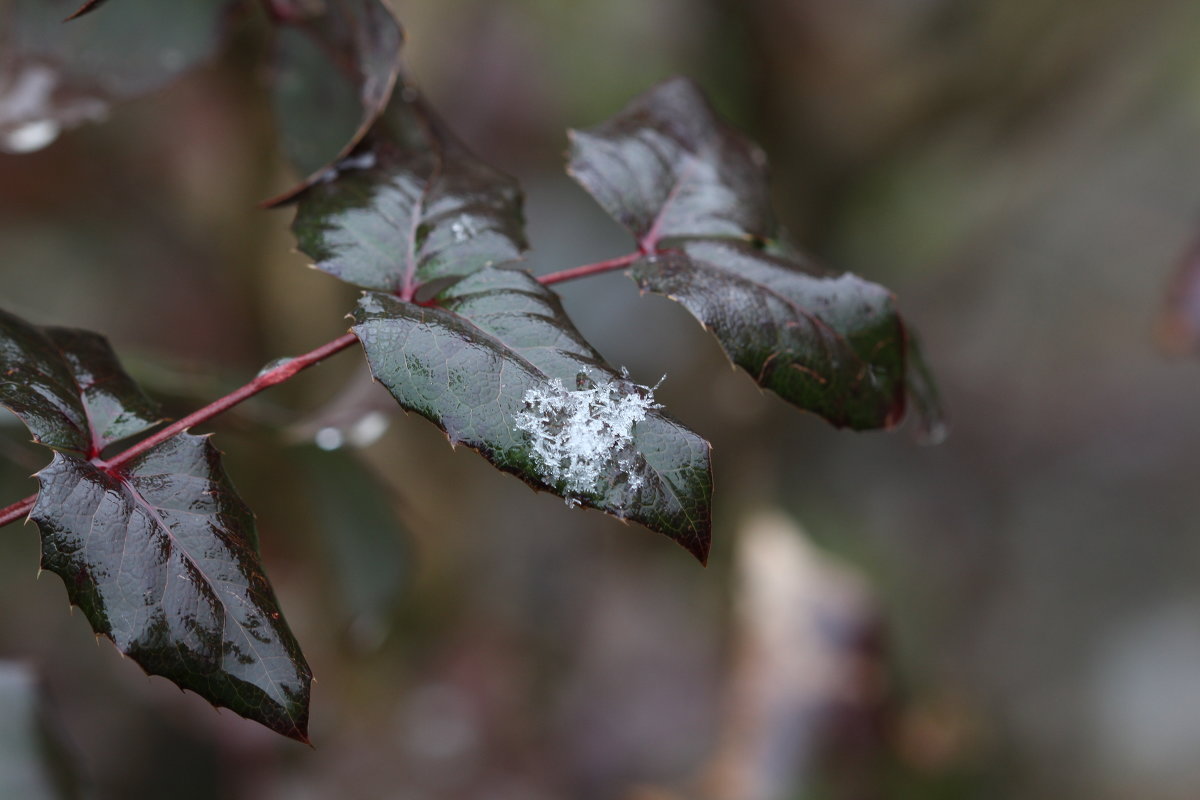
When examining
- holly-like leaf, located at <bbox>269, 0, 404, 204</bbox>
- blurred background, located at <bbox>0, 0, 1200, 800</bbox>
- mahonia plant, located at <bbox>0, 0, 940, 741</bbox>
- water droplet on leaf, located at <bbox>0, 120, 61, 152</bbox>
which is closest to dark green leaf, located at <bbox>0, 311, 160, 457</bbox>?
mahonia plant, located at <bbox>0, 0, 940, 741</bbox>

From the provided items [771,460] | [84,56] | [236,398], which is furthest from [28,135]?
[771,460]

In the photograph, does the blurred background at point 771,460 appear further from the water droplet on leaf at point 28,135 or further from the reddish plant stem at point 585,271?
the reddish plant stem at point 585,271

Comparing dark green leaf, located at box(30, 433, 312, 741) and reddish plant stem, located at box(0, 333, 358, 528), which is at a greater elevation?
reddish plant stem, located at box(0, 333, 358, 528)

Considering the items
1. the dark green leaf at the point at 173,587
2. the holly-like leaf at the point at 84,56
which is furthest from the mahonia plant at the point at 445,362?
the holly-like leaf at the point at 84,56

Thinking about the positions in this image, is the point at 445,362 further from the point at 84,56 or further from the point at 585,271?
the point at 84,56

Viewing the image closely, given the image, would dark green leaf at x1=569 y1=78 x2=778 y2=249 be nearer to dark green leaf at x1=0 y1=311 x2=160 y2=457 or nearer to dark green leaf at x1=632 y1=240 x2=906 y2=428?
dark green leaf at x1=632 y1=240 x2=906 y2=428
